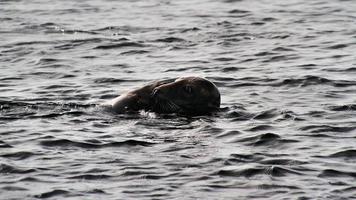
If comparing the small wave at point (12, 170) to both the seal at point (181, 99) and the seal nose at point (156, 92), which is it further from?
the seal nose at point (156, 92)

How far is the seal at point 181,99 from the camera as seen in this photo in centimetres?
1434

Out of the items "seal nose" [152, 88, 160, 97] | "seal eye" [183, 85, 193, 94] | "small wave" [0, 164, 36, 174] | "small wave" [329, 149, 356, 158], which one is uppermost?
"seal eye" [183, 85, 193, 94]

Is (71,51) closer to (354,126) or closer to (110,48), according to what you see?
(110,48)

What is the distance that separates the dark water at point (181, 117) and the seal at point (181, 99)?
255mm

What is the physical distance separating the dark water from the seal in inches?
10.0

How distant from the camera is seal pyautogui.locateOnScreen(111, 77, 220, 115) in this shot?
14.3 meters

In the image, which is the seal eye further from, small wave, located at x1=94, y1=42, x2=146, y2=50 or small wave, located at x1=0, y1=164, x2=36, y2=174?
small wave, located at x1=94, y1=42, x2=146, y2=50

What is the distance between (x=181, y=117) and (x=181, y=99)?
39cm

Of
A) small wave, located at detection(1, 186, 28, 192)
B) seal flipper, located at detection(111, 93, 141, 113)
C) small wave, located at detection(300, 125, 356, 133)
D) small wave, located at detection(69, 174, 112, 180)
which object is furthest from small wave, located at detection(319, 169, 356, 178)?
seal flipper, located at detection(111, 93, 141, 113)

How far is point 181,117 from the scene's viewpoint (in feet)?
46.2

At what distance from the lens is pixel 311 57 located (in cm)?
1947

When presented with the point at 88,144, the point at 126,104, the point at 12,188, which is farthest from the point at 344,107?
the point at 12,188

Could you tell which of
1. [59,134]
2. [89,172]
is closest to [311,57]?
[59,134]

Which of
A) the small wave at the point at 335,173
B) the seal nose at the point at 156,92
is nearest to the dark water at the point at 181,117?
the small wave at the point at 335,173
